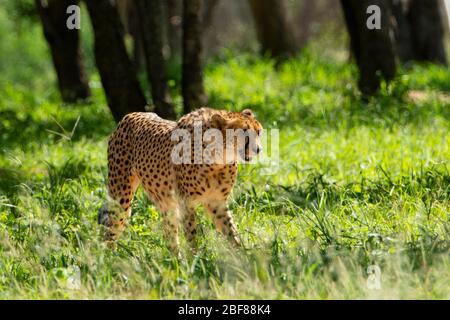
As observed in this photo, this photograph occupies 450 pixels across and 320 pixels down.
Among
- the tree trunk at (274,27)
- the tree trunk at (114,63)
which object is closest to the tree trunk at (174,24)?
the tree trunk at (274,27)

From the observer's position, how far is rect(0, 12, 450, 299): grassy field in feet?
16.3

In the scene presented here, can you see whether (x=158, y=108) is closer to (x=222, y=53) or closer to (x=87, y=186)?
(x=87, y=186)

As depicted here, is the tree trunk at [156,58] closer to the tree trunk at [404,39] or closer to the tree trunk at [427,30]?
the tree trunk at [404,39]

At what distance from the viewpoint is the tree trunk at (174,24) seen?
640 inches

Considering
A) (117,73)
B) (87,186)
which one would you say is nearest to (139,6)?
(117,73)

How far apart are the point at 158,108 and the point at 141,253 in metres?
4.36

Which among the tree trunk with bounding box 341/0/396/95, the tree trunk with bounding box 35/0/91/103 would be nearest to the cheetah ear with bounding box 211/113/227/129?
the tree trunk with bounding box 341/0/396/95

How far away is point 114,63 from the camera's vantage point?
9.77 metres

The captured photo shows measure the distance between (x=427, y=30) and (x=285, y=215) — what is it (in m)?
9.10

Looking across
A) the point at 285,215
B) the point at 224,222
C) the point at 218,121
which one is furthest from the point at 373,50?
the point at 218,121

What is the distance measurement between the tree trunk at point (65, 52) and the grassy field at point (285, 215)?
2.05 metres

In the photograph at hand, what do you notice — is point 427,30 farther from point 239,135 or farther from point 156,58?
point 239,135

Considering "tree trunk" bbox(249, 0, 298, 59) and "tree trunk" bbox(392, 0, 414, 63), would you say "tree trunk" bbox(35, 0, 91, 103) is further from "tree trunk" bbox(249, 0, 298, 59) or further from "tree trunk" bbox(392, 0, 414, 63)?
"tree trunk" bbox(392, 0, 414, 63)

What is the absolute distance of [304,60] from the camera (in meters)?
14.0
